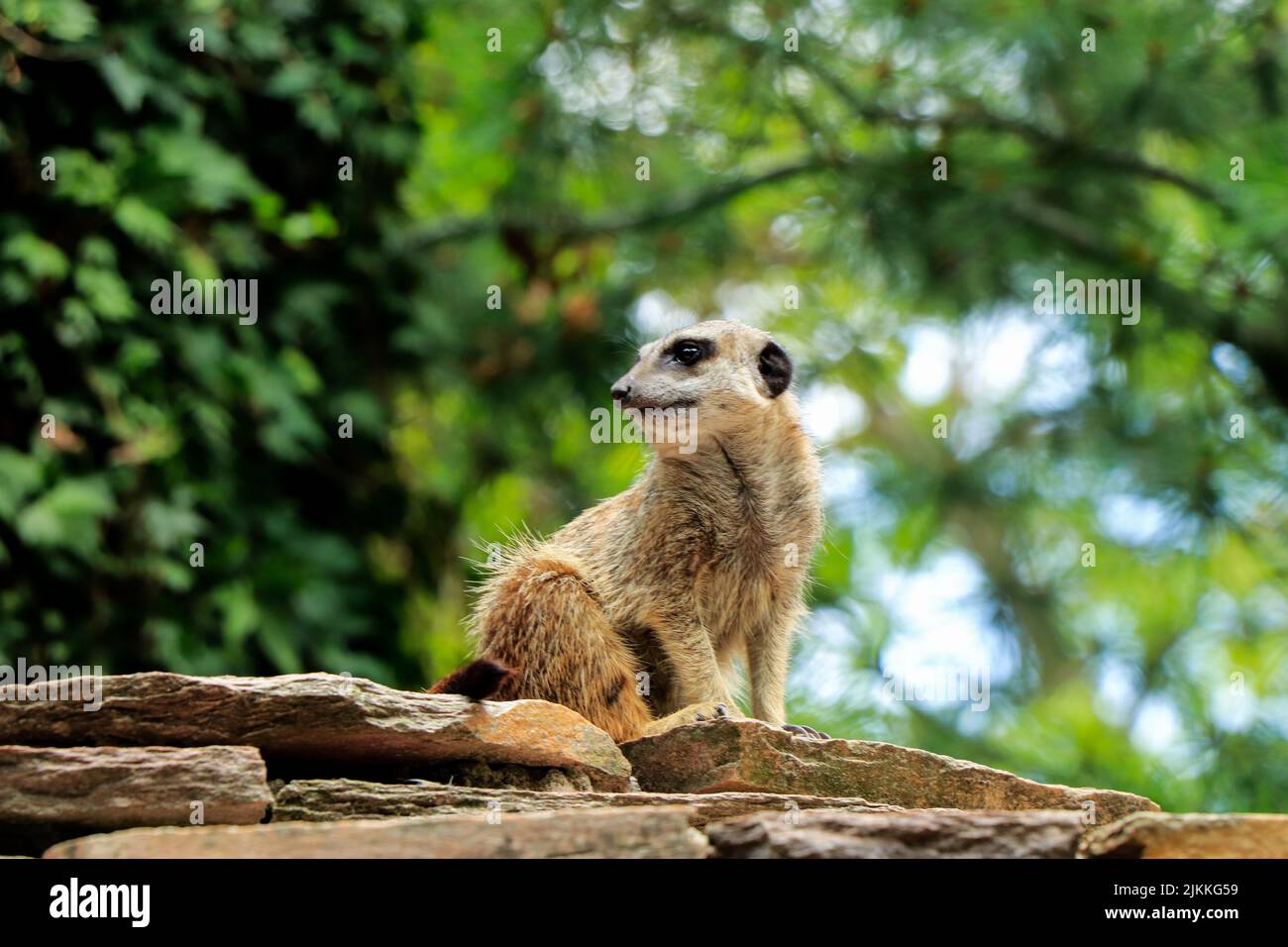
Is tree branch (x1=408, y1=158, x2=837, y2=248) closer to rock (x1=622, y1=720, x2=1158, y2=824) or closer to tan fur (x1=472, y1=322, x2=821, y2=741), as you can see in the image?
tan fur (x1=472, y1=322, x2=821, y2=741)

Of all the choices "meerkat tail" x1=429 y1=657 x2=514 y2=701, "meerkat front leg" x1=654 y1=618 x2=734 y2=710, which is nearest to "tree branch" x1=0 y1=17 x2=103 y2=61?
"meerkat front leg" x1=654 y1=618 x2=734 y2=710

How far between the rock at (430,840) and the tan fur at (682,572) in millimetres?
1397

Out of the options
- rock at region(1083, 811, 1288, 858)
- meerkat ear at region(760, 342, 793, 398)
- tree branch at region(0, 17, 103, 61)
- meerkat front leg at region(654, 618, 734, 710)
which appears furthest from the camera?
tree branch at region(0, 17, 103, 61)

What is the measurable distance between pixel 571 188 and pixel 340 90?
3.61 meters

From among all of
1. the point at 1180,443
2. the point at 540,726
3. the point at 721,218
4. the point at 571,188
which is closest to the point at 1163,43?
the point at 1180,443

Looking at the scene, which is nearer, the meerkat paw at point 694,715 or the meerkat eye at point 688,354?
the meerkat paw at point 694,715

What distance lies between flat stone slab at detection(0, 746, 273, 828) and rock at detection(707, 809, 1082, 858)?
1178 mm

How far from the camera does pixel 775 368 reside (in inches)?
215

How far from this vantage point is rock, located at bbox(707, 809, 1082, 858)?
321 cm

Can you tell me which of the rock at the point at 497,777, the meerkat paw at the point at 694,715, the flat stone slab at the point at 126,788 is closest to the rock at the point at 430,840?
the flat stone slab at the point at 126,788

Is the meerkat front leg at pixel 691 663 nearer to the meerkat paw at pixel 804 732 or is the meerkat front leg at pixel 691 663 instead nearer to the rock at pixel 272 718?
the meerkat paw at pixel 804 732

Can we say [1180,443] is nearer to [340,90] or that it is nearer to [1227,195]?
[1227,195]

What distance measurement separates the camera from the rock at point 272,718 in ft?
12.4
